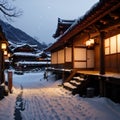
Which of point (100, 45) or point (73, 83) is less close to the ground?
point (100, 45)

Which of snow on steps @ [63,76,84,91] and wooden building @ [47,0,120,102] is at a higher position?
wooden building @ [47,0,120,102]

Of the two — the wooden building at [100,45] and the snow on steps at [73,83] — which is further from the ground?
the wooden building at [100,45]

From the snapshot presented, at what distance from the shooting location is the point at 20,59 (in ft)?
182

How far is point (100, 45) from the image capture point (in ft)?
41.8

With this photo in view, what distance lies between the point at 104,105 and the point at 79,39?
29.6 ft

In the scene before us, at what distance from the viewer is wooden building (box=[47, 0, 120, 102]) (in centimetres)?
1024

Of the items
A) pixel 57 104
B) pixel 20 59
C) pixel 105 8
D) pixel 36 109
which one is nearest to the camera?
pixel 105 8

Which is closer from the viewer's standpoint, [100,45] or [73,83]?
[100,45]

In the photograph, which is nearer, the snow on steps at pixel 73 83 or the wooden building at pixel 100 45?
the wooden building at pixel 100 45

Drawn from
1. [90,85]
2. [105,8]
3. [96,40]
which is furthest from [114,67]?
[105,8]

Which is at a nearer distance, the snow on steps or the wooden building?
the wooden building

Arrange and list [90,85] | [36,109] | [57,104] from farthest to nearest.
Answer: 1. [90,85]
2. [57,104]
3. [36,109]

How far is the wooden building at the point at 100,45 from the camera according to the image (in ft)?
33.6

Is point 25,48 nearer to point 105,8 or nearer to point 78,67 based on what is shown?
point 78,67
